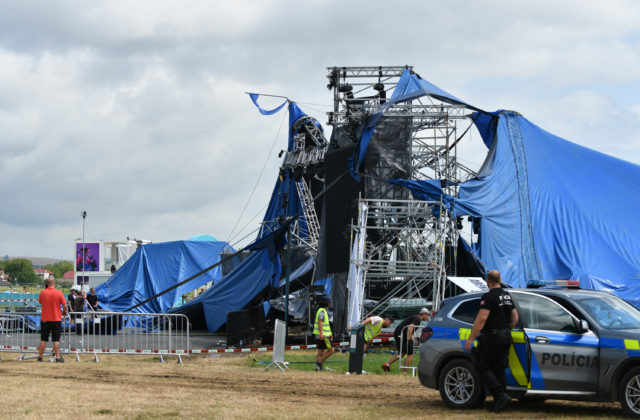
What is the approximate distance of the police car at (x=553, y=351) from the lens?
9.82 m

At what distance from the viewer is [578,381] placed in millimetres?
10047

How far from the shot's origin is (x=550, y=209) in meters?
24.5

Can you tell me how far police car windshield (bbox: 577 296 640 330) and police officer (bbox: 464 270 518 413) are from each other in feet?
3.30

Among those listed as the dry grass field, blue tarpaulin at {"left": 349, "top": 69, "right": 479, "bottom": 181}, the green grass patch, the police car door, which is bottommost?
the green grass patch

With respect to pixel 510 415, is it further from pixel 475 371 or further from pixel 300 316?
pixel 300 316

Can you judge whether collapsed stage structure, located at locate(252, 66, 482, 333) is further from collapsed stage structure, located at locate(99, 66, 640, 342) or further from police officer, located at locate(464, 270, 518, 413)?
police officer, located at locate(464, 270, 518, 413)

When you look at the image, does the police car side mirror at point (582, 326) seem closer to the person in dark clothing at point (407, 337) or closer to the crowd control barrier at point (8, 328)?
the person in dark clothing at point (407, 337)

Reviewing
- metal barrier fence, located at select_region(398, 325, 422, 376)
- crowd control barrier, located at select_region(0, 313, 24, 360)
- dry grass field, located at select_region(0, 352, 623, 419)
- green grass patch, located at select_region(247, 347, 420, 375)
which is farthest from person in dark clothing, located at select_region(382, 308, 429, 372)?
crowd control barrier, located at select_region(0, 313, 24, 360)

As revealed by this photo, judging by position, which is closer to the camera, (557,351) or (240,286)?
(557,351)

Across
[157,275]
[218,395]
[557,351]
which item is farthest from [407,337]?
[157,275]

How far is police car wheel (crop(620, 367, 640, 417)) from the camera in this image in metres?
9.55

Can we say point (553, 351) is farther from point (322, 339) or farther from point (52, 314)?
point (52, 314)

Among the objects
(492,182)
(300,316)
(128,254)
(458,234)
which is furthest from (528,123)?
(128,254)

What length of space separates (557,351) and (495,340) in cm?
77
